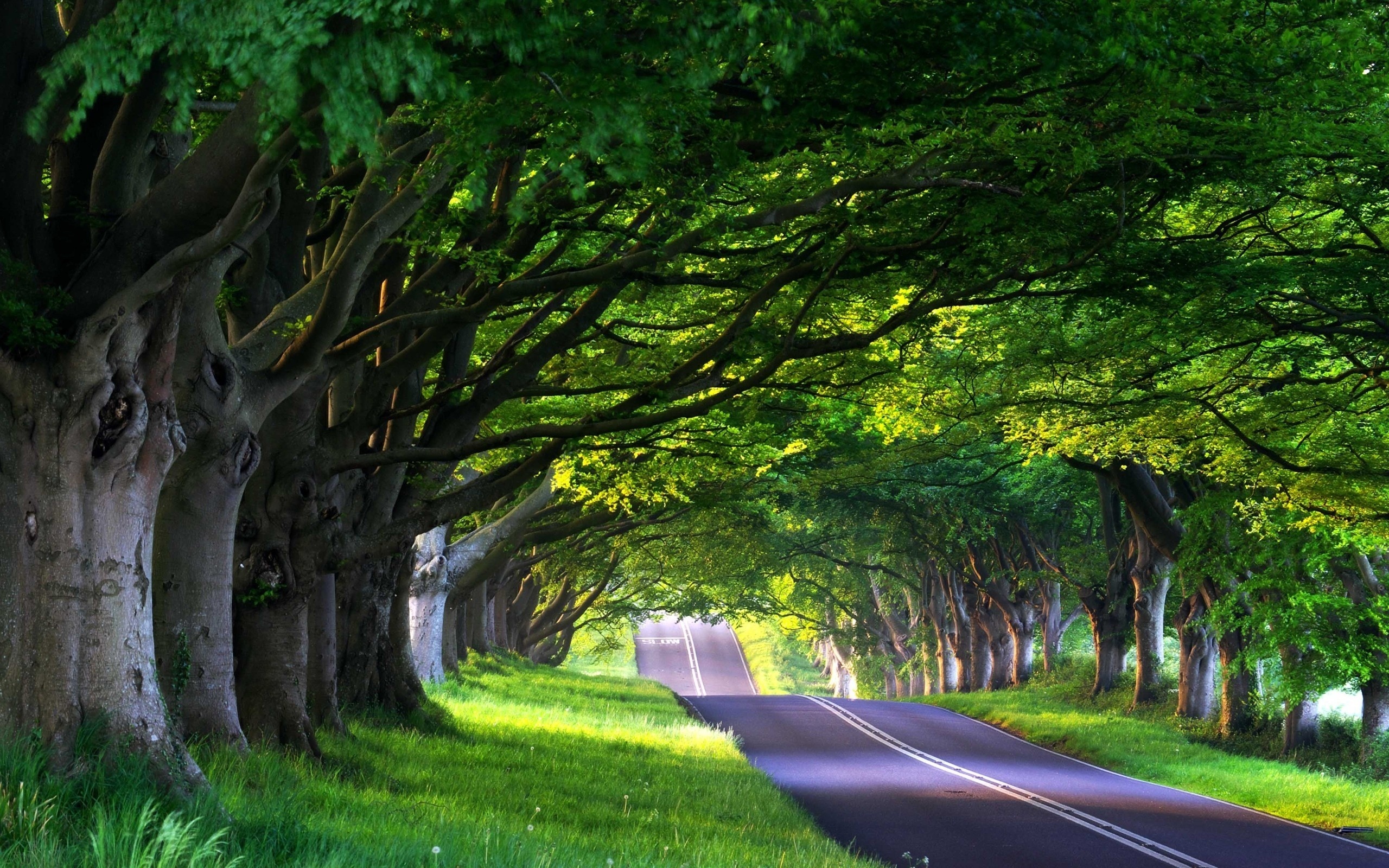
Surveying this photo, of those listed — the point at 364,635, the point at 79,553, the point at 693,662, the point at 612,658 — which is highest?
the point at 79,553

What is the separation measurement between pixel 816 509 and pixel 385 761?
23.3m

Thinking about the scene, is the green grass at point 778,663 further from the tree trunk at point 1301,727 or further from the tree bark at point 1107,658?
the tree trunk at point 1301,727

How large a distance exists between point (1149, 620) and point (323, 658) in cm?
2347

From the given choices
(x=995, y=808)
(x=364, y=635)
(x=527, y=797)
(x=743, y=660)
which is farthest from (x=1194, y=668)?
(x=743, y=660)

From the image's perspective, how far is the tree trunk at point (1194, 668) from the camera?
2853 cm

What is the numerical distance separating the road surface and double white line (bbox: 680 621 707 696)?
1438 inches

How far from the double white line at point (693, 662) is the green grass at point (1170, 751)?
2846 centimetres

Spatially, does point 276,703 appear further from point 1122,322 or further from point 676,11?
point 1122,322

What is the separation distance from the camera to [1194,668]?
2897 centimetres

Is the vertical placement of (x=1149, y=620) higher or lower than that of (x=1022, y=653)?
higher

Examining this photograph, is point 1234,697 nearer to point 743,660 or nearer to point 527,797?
point 527,797

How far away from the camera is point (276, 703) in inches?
414

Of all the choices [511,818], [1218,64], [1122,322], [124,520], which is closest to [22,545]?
[124,520]

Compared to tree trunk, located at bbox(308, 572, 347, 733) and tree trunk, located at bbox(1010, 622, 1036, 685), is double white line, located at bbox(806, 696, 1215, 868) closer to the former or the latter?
tree trunk, located at bbox(308, 572, 347, 733)
